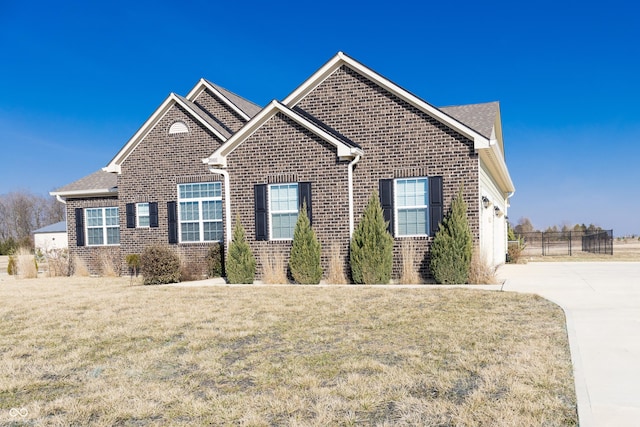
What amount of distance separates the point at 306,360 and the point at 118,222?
603 inches

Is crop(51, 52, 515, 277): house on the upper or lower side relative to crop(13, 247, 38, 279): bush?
upper

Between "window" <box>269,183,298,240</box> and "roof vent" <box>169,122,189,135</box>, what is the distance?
504 centimetres

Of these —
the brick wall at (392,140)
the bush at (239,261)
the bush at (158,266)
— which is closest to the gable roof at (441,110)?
the brick wall at (392,140)

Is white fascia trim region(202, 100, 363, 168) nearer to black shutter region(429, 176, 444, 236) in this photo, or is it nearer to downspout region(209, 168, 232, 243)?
downspout region(209, 168, 232, 243)

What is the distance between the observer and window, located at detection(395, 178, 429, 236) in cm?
1297

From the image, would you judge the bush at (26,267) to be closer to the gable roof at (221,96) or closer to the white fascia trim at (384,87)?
the gable roof at (221,96)

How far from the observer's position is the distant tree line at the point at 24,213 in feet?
216

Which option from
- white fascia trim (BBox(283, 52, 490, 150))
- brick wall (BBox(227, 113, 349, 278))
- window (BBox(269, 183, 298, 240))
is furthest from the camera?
window (BBox(269, 183, 298, 240))

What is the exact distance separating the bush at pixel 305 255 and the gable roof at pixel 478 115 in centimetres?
523

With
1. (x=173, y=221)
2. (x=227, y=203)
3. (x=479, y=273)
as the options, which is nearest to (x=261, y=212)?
(x=227, y=203)

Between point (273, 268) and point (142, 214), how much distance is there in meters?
6.37

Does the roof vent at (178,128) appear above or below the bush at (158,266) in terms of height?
above

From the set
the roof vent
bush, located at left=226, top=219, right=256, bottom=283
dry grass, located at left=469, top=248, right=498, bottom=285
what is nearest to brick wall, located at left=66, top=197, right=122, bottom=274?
the roof vent

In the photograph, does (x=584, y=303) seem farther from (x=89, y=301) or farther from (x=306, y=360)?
(x=89, y=301)
